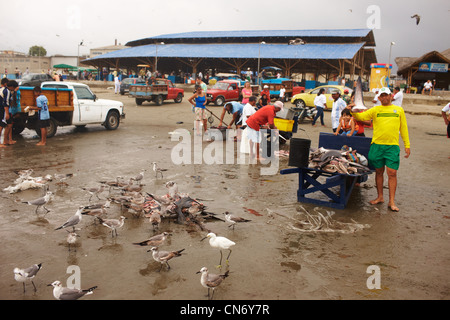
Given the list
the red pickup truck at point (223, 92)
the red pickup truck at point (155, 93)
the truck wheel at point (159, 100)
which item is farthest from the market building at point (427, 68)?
the truck wheel at point (159, 100)

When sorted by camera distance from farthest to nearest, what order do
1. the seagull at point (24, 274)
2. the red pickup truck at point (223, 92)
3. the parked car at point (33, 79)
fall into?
the parked car at point (33, 79) < the red pickup truck at point (223, 92) < the seagull at point (24, 274)

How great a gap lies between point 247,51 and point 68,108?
26837 millimetres

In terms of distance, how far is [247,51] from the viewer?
36.7 meters

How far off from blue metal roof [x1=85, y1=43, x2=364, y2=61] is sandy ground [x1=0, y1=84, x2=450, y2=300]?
25.8 meters

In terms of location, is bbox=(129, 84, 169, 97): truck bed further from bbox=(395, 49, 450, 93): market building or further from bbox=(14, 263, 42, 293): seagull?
bbox=(395, 49, 450, 93): market building

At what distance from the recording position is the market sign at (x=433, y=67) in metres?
32.2

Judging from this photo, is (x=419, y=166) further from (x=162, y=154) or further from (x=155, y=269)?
(x=155, y=269)

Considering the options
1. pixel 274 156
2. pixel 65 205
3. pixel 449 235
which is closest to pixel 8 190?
pixel 65 205

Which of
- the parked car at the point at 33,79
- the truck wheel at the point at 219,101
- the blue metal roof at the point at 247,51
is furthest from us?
the blue metal roof at the point at 247,51

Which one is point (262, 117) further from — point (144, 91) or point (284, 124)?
point (144, 91)

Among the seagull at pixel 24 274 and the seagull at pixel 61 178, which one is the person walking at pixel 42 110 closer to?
the seagull at pixel 61 178

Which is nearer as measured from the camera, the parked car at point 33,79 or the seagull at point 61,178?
the seagull at point 61,178

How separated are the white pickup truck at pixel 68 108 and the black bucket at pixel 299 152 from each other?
875 centimetres

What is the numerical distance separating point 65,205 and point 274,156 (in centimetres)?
625
